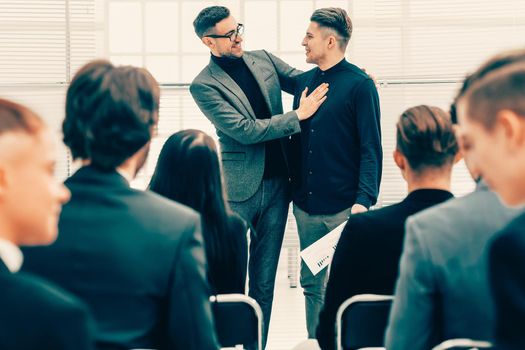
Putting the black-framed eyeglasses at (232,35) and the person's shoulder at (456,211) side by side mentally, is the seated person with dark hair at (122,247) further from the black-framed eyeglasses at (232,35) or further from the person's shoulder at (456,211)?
the black-framed eyeglasses at (232,35)

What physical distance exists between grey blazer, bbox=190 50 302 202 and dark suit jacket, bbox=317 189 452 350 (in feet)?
4.99

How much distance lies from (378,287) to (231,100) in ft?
6.02

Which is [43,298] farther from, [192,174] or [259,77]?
[259,77]

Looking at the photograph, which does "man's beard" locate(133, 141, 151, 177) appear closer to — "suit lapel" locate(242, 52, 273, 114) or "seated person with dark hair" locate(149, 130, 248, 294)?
"seated person with dark hair" locate(149, 130, 248, 294)

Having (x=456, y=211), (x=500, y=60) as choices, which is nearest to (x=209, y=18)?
(x=456, y=211)

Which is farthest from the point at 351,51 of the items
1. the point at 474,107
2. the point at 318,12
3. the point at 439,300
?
the point at 474,107

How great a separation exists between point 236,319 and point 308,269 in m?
1.48

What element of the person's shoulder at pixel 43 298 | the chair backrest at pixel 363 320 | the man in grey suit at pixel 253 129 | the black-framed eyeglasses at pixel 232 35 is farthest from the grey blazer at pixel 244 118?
the person's shoulder at pixel 43 298

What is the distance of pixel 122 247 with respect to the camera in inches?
57.8

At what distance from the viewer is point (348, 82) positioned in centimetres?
369

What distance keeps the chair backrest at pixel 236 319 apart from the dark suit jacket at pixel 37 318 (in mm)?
1280

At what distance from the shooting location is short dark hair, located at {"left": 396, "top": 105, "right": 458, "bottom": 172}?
2076 millimetres

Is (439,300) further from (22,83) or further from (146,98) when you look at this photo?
(22,83)

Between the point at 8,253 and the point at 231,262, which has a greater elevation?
the point at 8,253
